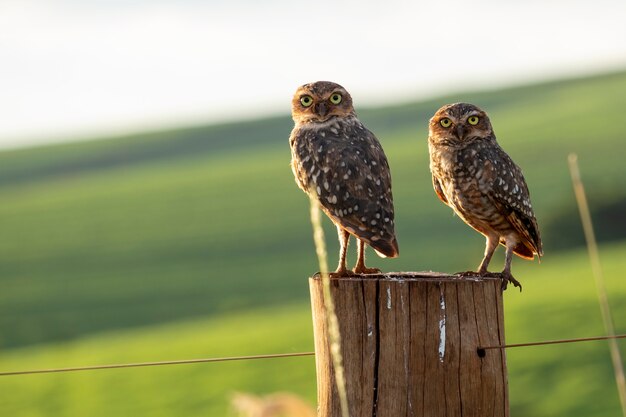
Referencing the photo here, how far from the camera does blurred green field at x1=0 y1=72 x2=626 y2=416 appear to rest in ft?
93.1

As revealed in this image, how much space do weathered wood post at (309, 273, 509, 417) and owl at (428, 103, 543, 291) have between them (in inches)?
99.3

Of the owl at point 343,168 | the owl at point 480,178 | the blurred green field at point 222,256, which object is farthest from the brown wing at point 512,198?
the blurred green field at point 222,256

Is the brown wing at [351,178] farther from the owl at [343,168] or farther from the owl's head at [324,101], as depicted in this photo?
the owl's head at [324,101]

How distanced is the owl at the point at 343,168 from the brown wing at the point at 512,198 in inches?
34.4

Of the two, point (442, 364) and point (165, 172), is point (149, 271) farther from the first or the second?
point (442, 364)

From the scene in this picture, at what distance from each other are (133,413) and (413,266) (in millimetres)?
15978

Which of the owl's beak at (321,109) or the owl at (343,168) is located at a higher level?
the owl's beak at (321,109)

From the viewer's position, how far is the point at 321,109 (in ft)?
23.3

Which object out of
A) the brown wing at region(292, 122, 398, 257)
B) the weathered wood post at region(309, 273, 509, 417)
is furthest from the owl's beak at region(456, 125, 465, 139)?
A: the weathered wood post at region(309, 273, 509, 417)

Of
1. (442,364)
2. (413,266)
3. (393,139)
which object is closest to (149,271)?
(413,266)

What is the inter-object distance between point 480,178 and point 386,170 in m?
0.87

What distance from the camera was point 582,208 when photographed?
6191 mm

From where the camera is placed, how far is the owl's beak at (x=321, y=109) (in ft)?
23.3

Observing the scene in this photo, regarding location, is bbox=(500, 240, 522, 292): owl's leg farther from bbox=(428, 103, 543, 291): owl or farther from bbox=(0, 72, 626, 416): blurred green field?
bbox=(0, 72, 626, 416): blurred green field
